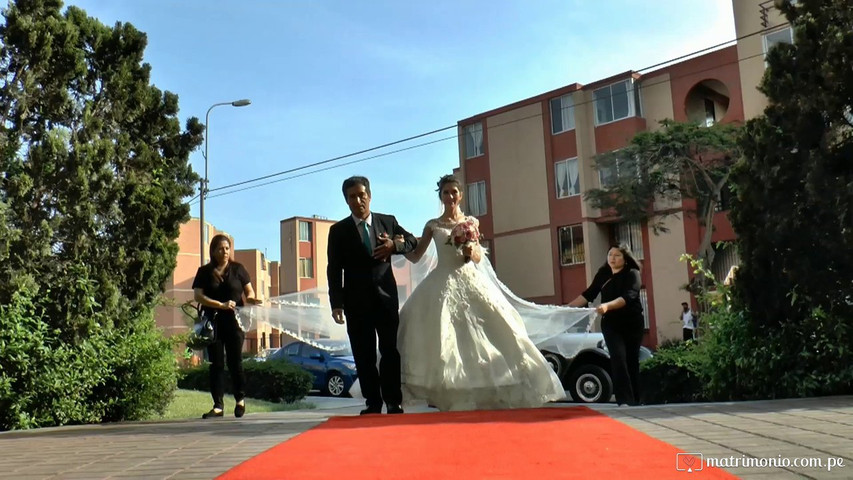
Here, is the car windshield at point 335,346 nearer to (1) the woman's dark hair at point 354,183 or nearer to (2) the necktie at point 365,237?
(2) the necktie at point 365,237

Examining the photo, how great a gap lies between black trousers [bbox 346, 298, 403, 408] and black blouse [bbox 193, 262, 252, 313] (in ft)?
6.02

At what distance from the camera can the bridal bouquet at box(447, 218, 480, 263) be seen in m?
7.05

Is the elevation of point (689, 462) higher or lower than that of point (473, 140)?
lower

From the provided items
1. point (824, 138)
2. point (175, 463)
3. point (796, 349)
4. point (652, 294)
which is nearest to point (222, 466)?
point (175, 463)

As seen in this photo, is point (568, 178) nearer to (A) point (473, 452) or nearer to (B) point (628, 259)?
(B) point (628, 259)

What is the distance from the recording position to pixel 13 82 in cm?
750

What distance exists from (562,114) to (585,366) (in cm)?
2543

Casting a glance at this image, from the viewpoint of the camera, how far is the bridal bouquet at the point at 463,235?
7.05 metres

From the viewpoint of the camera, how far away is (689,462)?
349 cm

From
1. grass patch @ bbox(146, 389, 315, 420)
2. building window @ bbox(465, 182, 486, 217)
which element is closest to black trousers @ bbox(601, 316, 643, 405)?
grass patch @ bbox(146, 389, 315, 420)

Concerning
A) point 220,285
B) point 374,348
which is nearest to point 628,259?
point 374,348

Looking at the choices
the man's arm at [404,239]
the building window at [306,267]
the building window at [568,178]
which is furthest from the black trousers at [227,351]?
the building window at [306,267]

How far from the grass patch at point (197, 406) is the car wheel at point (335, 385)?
5.73m

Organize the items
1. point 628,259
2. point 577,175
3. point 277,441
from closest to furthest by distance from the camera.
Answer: point 277,441, point 628,259, point 577,175
